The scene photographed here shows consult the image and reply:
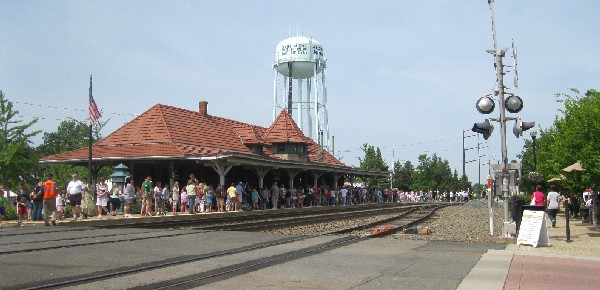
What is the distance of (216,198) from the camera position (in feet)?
96.5

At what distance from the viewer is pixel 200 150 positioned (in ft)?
103

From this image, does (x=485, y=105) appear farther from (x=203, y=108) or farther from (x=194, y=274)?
(x=203, y=108)

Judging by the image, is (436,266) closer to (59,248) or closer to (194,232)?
(59,248)

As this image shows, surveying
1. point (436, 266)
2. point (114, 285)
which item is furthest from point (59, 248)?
point (436, 266)

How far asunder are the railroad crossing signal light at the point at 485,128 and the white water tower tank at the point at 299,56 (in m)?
51.0

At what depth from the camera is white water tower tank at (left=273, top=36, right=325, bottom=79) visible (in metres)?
65.7

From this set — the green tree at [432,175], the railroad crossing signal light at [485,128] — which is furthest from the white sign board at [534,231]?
the green tree at [432,175]

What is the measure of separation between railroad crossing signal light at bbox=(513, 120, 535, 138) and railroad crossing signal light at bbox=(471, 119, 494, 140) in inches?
30.2

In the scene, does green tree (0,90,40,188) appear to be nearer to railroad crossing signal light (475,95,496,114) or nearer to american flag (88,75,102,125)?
american flag (88,75,102,125)

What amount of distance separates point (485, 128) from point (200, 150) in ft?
61.7

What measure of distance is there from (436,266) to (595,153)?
8345mm

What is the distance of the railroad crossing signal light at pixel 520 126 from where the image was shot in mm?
15539

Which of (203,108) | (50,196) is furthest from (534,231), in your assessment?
(203,108)

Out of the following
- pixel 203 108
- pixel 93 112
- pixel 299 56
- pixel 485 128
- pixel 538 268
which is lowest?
pixel 538 268
